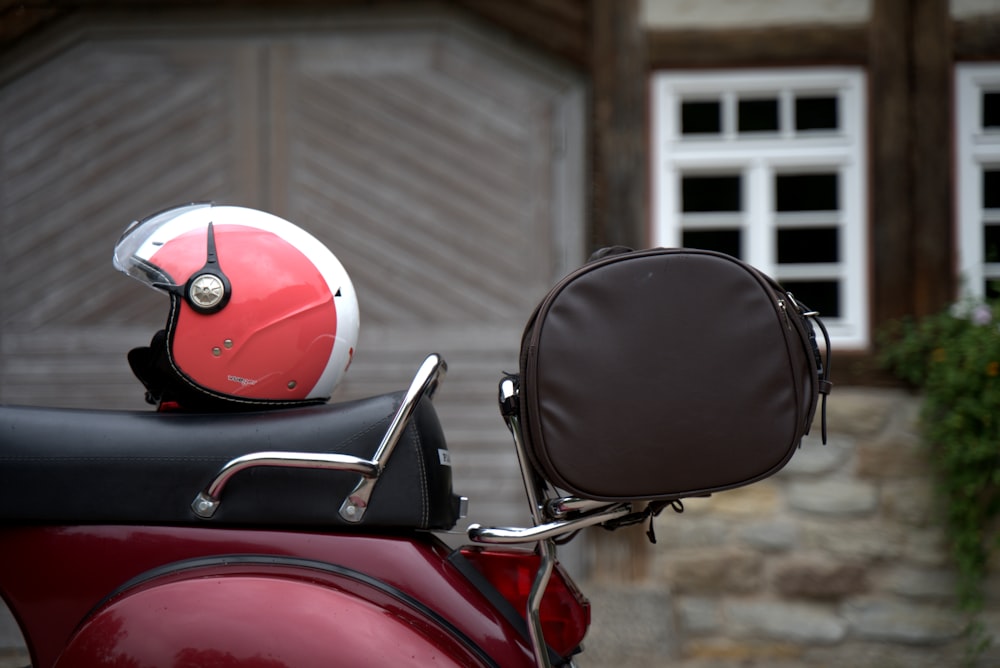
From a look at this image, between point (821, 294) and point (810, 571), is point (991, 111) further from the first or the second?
point (810, 571)

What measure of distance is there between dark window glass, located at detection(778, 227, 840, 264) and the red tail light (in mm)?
3085

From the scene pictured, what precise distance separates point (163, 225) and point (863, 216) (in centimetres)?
333

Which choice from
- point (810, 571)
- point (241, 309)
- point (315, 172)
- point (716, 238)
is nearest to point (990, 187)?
point (716, 238)

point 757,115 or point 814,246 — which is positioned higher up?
point 757,115

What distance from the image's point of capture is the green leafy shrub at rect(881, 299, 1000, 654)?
153 inches

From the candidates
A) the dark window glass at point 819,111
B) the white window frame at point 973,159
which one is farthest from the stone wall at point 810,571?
the dark window glass at point 819,111

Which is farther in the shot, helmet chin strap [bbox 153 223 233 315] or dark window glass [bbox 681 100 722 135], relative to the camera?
dark window glass [bbox 681 100 722 135]

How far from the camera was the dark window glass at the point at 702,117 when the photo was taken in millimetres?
4426

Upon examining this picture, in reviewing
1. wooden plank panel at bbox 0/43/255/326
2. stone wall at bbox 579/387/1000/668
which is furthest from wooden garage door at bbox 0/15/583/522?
stone wall at bbox 579/387/1000/668

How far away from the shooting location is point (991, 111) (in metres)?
4.39

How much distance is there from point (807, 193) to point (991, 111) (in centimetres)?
87

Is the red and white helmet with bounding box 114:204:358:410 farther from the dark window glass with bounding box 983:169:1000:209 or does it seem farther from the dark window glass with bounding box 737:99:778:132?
the dark window glass with bounding box 983:169:1000:209

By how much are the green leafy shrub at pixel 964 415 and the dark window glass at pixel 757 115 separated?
1.04 metres

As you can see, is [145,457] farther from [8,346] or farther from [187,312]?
[8,346]
